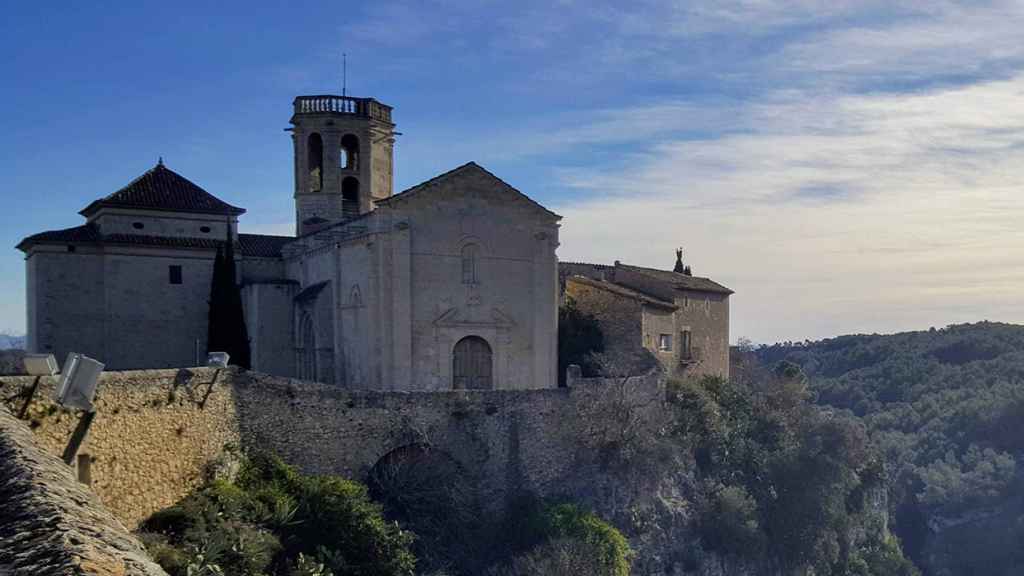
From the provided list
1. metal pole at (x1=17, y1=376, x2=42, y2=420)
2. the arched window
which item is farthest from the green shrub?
metal pole at (x1=17, y1=376, x2=42, y2=420)

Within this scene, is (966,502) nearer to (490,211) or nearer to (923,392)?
(923,392)

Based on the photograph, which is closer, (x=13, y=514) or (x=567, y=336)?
(x=13, y=514)

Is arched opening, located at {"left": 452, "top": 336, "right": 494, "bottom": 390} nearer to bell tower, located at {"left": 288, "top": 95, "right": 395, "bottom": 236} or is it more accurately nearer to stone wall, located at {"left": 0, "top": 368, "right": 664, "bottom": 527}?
stone wall, located at {"left": 0, "top": 368, "right": 664, "bottom": 527}

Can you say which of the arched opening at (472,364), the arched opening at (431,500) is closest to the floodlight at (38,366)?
the arched opening at (431,500)

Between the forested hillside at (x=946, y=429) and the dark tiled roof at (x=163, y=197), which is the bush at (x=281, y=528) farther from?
the forested hillside at (x=946, y=429)

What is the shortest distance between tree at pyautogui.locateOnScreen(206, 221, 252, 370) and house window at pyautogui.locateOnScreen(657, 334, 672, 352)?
14.9m

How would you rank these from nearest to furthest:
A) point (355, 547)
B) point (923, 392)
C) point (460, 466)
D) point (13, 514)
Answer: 1. point (13, 514)
2. point (355, 547)
3. point (460, 466)
4. point (923, 392)

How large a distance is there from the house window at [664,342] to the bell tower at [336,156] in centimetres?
1207

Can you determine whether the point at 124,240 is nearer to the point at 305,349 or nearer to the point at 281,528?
the point at 305,349

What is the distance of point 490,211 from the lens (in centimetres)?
2870

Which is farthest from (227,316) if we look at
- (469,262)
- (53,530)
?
(53,530)

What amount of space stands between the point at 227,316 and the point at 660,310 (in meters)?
15.7

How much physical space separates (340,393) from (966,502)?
62.3m

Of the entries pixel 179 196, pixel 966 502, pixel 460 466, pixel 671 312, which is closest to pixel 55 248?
pixel 179 196
